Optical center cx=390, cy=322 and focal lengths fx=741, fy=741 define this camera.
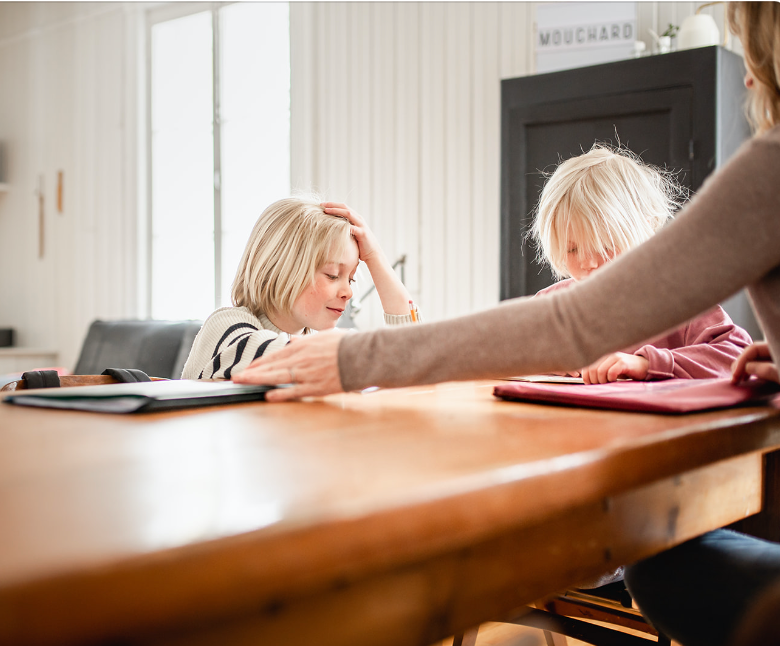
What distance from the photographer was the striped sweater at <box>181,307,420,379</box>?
132 centimetres

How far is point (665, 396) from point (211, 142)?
13.6ft

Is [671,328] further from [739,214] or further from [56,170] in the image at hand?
[56,170]

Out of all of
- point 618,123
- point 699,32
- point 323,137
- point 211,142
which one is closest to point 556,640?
point 618,123

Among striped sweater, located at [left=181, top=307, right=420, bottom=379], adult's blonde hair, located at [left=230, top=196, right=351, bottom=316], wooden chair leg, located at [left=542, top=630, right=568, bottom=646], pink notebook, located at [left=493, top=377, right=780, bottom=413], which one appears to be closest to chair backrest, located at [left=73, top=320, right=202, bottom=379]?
adult's blonde hair, located at [left=230, top=196, right=351, bottom=316]

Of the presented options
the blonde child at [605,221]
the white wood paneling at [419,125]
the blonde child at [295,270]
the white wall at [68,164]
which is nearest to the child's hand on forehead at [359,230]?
the blonde child at [295,270]

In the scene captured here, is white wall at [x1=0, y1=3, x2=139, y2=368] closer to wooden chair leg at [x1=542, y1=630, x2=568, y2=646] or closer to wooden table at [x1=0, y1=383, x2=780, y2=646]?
wooden chair leg at [x1=542, y1=630, x2=568, y2=646]

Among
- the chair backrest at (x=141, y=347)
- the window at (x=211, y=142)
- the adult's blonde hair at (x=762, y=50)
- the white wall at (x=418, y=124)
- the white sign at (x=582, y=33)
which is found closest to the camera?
the adult's blonde hair at (x=762, y=50)

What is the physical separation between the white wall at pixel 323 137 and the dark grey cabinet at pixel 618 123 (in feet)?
1.43

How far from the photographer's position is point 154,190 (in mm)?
4723

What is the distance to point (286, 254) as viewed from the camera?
1.59 m

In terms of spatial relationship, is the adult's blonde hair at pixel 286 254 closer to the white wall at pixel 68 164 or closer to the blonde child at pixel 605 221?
the blonde child at pixel 605 221

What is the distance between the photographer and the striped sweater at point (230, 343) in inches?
51.8

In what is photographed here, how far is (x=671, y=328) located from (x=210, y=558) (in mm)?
486

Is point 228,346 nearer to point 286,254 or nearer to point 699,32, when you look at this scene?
point 286,254
